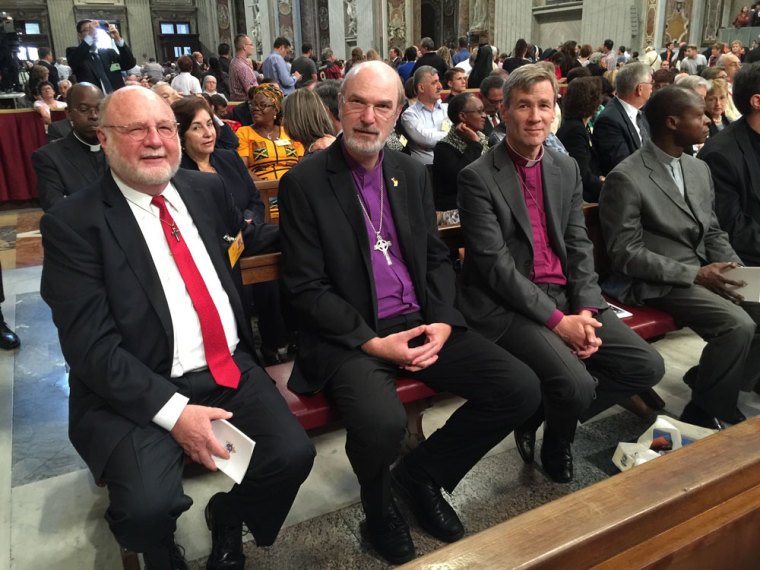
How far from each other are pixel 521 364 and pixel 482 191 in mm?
724

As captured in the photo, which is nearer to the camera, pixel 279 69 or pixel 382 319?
pixel 382 319

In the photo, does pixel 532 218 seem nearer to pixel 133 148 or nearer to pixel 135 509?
pixel 133 148

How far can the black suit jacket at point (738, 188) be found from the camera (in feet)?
10.6

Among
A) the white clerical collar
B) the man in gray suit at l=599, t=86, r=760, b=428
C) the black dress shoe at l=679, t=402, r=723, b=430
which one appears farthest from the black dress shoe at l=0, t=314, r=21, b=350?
the black dress shoe at l=679, t=402, r=723, b=430

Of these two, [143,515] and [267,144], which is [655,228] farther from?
[267,144]

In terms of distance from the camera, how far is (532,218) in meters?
2.64

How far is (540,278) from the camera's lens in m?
2.64

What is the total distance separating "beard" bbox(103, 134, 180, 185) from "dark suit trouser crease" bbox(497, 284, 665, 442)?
140 cm

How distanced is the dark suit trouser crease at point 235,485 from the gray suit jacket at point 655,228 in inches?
69.6

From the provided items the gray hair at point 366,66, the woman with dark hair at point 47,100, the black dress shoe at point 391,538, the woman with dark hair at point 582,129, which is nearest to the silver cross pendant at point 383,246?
the gray hair at point 366,66

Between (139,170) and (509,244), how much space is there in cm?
145

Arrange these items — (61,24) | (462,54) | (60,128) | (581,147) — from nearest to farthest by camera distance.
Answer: (581,147) → (60,128) → (462,54) → (61,24)

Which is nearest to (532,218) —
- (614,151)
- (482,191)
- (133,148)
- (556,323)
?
(482,191)

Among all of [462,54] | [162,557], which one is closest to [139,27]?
[462,54]
